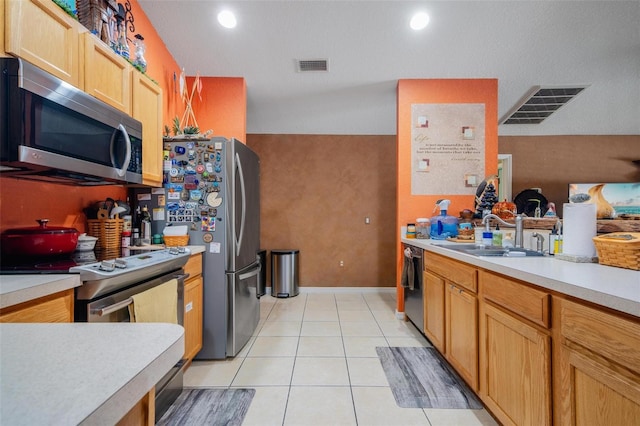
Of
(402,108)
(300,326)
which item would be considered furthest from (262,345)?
(402,108)

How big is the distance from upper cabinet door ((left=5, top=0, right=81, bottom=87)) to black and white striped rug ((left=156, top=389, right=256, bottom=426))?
1.88m

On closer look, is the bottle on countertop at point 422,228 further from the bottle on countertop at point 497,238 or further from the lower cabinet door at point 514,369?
the lower cabinet door at point 514,369

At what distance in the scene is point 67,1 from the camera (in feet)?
4.42

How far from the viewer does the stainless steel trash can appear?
13.2ft

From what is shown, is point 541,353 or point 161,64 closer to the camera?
point 541,353

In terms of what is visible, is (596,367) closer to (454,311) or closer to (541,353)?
(541,353)

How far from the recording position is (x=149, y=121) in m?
2.03

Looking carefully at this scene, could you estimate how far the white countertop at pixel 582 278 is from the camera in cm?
82

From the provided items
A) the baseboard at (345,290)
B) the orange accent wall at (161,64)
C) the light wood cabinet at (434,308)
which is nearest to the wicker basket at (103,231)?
the orange accent wall at (161,64)

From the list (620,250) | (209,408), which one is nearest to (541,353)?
(620,250)

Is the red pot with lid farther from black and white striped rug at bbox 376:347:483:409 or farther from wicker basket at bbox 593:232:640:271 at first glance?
wicker basket at bbox 593:232:640:271

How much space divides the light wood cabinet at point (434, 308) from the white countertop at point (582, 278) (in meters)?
0.67

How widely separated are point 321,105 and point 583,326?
3385 mm

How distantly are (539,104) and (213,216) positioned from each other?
437 cm
